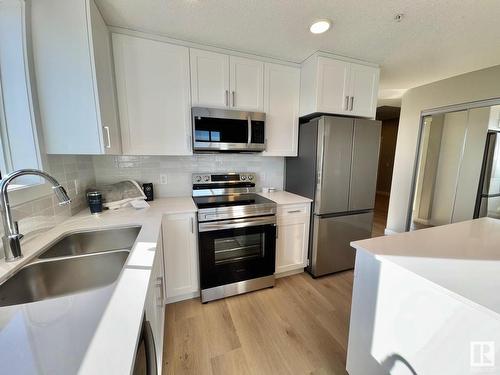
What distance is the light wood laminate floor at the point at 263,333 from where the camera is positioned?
1.35m

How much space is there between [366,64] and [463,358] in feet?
8.26

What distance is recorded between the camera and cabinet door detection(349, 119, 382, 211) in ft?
7.14

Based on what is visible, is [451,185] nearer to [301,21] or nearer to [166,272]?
[301,21]

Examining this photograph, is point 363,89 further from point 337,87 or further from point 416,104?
point 416,104

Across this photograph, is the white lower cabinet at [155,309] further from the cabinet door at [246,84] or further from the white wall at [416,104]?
the white wall at [416,104]

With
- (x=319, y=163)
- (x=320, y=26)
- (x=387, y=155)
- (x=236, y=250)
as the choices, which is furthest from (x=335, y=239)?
(x=387, y=155)

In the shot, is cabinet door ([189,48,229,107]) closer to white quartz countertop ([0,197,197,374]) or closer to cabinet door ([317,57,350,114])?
cabinet door ([317,57,350,114])

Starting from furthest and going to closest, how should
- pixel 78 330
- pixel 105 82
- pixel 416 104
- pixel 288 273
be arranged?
pixel 416 104 → pixel 288 273 → pixel 105 82 → pixel 78 330

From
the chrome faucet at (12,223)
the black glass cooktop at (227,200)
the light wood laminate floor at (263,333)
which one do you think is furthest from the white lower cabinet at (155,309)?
the black glass cooktop at (227,200)

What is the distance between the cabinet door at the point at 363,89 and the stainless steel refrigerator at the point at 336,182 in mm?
199

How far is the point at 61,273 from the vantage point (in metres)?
1.01

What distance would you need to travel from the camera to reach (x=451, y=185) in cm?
269

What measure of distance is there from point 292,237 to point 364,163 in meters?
1.15

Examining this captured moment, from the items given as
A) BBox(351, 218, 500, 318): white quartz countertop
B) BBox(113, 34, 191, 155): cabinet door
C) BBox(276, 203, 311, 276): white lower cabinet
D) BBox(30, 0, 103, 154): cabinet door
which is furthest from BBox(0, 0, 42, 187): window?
BBox(351, 218, 500, 318): white quartz countertop
